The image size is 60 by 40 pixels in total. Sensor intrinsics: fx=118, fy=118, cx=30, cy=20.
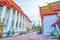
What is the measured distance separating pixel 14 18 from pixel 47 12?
273 inches

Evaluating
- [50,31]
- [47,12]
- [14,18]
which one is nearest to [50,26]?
[50,31]

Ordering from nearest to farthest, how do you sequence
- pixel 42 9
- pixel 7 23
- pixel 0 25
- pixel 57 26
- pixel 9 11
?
pixel 0 25 < pixel 57 26 < pixel 7 23 < pixel 9 11 < pixel 42 9

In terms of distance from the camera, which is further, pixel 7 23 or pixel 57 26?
pixel 7 23

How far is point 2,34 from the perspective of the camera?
17594mm

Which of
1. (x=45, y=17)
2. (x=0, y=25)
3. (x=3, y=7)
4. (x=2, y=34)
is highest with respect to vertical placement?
(x=3, y=7)

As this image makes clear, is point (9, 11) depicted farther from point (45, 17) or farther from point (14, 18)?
point (45, 17)

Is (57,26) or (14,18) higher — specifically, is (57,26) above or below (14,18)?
below

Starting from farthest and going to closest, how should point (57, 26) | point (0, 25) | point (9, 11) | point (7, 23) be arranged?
point (9, 11)
point (7, 23)
point (57, 26)
point (0, 25)

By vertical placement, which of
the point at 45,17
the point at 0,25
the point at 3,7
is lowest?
the point at 0,25

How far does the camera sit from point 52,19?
69.1ft

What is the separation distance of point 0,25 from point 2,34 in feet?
4.87

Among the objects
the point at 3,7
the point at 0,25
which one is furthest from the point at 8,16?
the point at 0,25

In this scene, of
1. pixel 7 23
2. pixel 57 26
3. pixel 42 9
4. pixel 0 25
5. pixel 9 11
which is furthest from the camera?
pixel 42 9

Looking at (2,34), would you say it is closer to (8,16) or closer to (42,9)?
(8,16)
